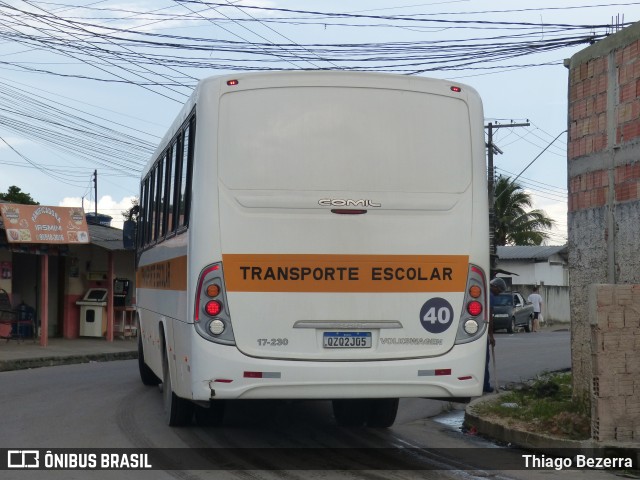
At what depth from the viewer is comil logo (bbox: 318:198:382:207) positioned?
345 inches

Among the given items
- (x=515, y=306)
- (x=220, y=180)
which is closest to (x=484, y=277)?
(x=220, y=180)

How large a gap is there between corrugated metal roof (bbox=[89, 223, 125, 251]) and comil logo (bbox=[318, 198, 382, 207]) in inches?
694

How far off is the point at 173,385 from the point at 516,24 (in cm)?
1224

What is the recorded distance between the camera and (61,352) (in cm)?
2292

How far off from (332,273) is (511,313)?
31.4 metres

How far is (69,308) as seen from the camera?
2816 centimetres

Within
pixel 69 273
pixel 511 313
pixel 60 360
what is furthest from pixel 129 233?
pixel 511 313

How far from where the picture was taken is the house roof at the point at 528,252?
5425cm

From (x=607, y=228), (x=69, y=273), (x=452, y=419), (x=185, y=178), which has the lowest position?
(x=452, y=419)

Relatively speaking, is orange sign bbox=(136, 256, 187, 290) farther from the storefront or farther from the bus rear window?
the storefront

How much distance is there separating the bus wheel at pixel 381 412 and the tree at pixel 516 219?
45.0 metres

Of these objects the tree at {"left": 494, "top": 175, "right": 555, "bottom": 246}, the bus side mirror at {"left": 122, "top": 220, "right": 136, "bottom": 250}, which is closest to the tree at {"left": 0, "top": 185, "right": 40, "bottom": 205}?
the tree at {"left": 494, "top": 175, "right": 555, "bottom": 246}

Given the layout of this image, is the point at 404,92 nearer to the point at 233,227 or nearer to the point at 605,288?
the point at 233,227

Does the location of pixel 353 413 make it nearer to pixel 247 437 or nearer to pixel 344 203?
pixel 247 437
